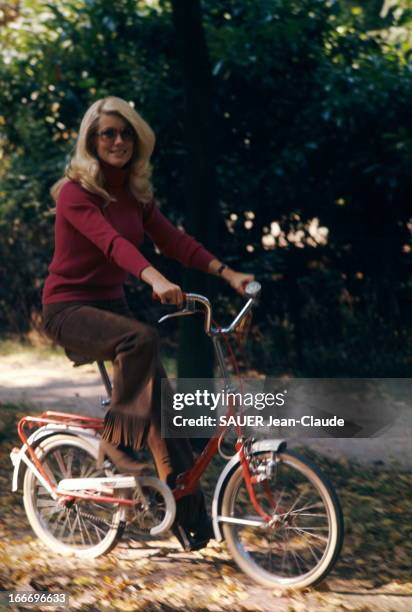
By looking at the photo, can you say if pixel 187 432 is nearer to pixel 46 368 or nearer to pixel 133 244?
pixel 133 244

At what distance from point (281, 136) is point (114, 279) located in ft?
14.9

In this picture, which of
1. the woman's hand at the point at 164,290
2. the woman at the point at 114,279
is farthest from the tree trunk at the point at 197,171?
the woman's hand at the point at 164,290

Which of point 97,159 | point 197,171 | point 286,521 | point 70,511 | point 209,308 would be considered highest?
point 197,171

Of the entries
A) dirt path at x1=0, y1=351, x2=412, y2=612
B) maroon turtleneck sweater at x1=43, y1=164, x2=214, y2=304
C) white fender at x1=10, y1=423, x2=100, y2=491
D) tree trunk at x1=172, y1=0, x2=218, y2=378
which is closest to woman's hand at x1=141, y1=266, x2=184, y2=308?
maroon turtleneck sweater at x1=43, y1=164, x2=214, y2=304

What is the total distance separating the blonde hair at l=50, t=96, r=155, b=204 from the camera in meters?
4.25

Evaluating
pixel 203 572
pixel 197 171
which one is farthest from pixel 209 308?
pixel 197 171

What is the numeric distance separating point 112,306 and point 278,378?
467cm

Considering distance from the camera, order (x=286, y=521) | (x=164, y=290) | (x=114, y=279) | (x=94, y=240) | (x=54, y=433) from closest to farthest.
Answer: (x=164, y=290) → (x=94, y=240) → (x=286, y=521) → (x=114, y=279) → (x=54, y=433)

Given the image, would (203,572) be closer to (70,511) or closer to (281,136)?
(70,511)

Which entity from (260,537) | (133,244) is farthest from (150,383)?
(260,537)

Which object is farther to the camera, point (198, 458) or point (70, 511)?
point (70, 511)

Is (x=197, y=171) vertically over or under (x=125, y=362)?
over

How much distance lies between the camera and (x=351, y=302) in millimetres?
9172

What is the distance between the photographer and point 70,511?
15.4 ft
